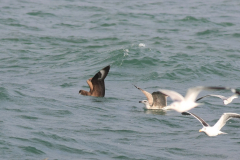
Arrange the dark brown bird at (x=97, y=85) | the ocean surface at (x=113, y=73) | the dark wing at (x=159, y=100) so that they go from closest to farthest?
the ocean surface at (x=113, y=73), the dark wing at (x=159, y=100), the dark brown bird at (x=97, y=85)

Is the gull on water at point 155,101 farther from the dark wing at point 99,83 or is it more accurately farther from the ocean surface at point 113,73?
the dark wing at point 99,83

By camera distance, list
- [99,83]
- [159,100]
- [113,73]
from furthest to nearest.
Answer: [113,73] < [99,83] < [159,100]

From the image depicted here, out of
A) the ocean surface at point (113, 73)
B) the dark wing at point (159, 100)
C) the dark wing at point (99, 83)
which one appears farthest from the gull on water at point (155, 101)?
the dark wing at point (99, 83)

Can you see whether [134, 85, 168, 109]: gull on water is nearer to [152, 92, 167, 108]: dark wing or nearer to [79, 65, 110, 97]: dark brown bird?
[152, 92, 167, 108]: dark wing

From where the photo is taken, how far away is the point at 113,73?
15.6 metres

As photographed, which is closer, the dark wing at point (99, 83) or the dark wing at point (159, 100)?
the dark wing at point (159, 100)

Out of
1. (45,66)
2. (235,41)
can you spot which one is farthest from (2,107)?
(235,41)

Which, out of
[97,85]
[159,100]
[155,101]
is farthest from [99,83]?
[159,100]

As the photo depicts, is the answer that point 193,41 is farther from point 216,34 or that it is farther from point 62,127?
point 62,127

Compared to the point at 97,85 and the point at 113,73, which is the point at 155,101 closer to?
the point at 97,85

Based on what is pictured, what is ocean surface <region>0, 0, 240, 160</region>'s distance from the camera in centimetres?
874

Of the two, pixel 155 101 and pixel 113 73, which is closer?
pixel 155 101

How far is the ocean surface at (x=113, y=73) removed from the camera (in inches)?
344

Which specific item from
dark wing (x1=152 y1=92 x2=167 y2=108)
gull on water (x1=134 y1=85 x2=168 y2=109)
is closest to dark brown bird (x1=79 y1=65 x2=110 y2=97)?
gull on water (x1=134 y1=85 x2=168 y2=109)
